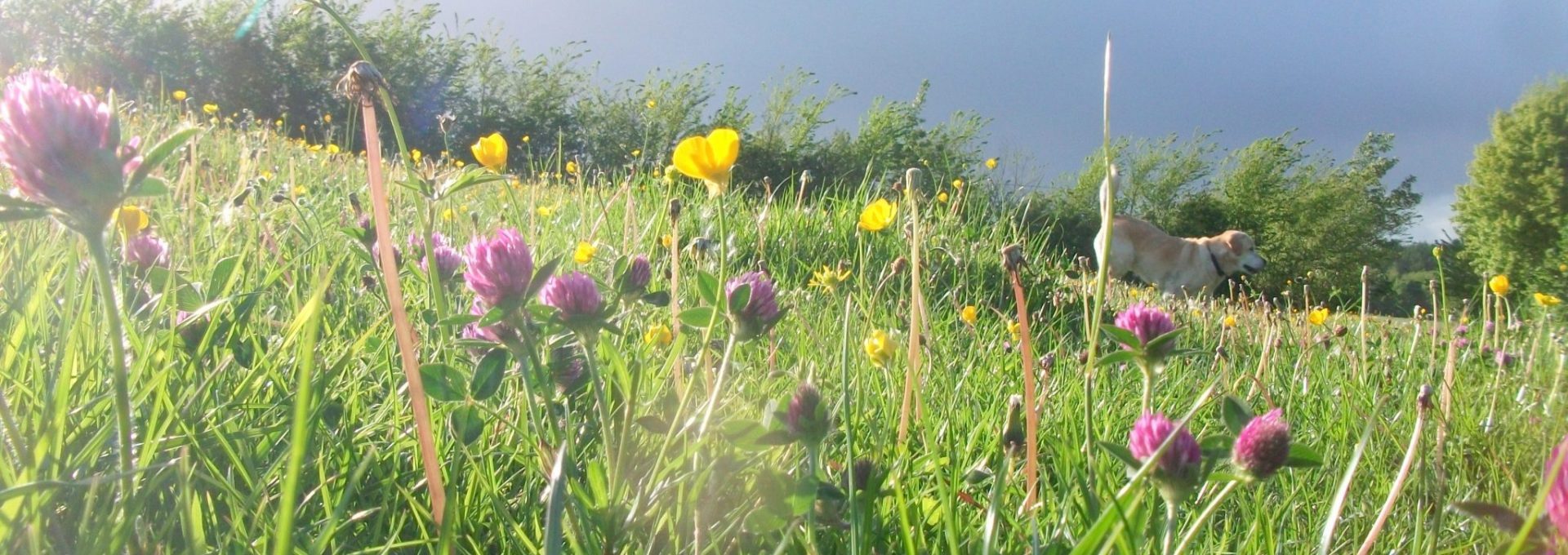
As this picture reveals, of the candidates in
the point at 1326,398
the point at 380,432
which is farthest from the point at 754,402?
the point at 1326,398

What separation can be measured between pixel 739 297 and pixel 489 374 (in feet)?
0.74

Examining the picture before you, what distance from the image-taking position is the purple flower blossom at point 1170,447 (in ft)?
1.95

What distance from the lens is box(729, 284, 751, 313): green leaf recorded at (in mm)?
743

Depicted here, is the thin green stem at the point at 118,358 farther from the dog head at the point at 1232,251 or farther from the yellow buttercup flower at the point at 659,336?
the dog head at the point at 1232,251

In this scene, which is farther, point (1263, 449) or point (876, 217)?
point (876, 217)

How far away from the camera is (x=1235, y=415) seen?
26.2 inches

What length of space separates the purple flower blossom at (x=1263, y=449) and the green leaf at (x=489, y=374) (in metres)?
0.57

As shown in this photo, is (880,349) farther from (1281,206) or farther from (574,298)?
(1281,206)

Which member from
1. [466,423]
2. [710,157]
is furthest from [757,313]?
[466,423]

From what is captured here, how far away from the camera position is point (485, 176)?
0.82 meters

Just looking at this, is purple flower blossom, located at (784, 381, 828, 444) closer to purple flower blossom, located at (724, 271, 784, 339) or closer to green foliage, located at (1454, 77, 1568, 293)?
purple flower blossom, located at (724, 271, 784, 339)

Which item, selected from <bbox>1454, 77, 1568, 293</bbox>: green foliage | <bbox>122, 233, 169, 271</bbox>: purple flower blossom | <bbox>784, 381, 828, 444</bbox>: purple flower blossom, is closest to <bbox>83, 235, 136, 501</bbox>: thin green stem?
<bbox>784, 381, 828, 444</bbox>: purple flower blossom

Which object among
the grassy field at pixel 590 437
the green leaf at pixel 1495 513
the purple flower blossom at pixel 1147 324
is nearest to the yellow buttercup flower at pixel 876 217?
the grassy field at pixel 590 437

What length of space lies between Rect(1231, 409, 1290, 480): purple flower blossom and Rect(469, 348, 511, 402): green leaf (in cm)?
57
